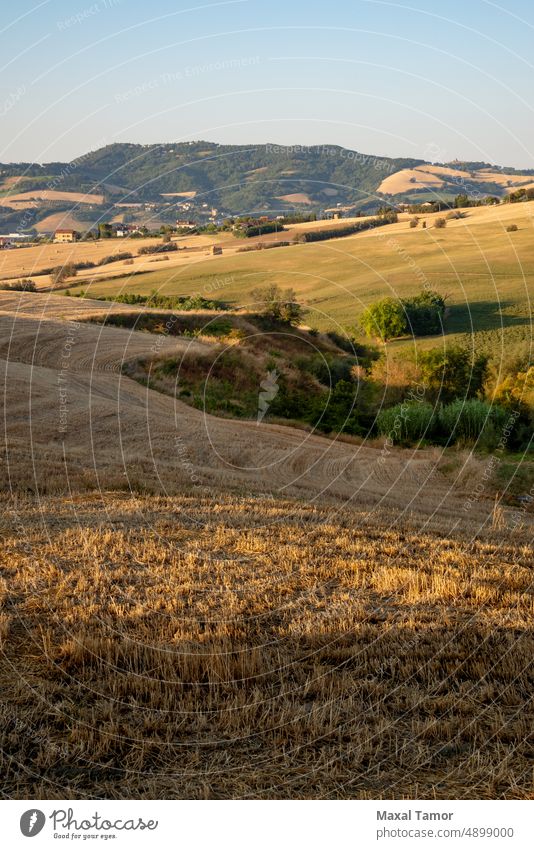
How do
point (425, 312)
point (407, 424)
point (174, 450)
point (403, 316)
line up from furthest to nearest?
point (425, 312)
point (403, 316)
point (407, 424)
point (174, 450)

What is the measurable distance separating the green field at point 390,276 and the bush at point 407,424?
26755 mm

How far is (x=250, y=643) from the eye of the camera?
9.14 m

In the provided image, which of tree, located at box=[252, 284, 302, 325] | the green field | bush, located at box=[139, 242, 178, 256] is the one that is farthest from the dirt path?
bush, located at box=[139, 242, 178, 256]

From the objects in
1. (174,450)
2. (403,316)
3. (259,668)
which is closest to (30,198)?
(174,450)

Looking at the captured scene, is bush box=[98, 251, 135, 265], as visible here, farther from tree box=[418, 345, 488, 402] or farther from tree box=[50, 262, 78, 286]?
tree box=[418, 345, 488, 402]

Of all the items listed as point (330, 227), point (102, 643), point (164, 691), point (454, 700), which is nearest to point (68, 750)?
point (164, 691)

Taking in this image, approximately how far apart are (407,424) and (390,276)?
48.5m

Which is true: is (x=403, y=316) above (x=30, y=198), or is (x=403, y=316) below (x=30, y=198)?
below

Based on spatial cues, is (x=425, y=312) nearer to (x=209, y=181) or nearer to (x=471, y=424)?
(x=209, y=181)

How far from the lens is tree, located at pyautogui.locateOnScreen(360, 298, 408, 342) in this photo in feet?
211

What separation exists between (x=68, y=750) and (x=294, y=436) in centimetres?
2468

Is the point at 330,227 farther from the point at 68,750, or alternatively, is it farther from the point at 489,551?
the point at 68,750

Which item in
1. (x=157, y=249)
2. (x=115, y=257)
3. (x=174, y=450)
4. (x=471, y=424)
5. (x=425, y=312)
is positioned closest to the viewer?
(x=174, y=450)

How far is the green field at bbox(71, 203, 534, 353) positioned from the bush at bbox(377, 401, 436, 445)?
2675 cm
